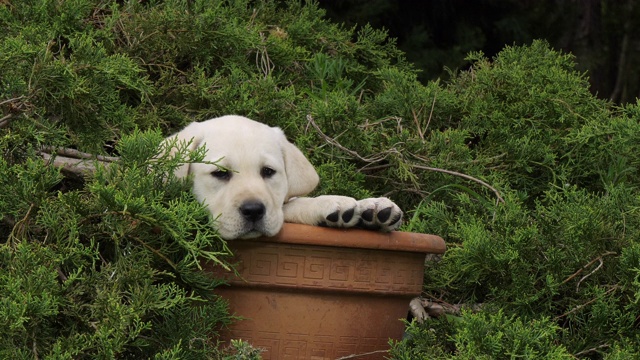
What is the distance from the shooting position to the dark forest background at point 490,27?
948 centimetres

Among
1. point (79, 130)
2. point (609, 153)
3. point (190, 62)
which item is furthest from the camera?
point (190, 62)

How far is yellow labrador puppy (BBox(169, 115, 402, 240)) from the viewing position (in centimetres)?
400

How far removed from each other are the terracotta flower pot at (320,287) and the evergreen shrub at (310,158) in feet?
0.51

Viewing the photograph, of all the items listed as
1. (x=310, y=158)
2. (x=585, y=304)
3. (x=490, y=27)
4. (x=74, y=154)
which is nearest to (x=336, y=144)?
(x=310, y=158)

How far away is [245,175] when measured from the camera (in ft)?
14.0

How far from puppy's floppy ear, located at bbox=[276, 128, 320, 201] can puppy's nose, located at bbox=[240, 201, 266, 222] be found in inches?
23.1

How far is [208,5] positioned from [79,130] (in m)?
2.11

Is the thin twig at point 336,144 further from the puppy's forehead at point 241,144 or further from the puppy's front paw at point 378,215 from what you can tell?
the puppy's front paw at point 378,215

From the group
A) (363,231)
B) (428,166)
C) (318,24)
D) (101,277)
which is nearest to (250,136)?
(363,231)

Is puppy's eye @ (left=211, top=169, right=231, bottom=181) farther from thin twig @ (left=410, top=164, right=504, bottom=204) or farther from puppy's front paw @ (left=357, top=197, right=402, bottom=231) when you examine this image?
thin twig @ (left=410, top=164, right=504, bottom=204)

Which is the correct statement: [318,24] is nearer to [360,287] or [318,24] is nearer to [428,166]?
[428,166]

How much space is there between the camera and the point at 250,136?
4.45 metres

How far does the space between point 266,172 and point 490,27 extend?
20.3 ft

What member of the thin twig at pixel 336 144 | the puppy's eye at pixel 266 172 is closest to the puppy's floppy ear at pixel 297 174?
the puppy's eye at pixel 266 172
